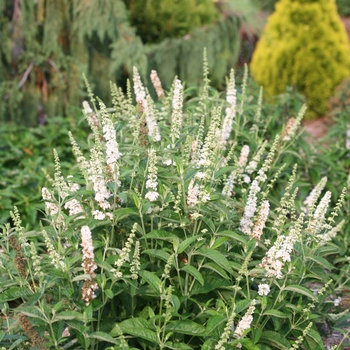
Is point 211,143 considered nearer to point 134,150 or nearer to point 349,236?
point 134,150

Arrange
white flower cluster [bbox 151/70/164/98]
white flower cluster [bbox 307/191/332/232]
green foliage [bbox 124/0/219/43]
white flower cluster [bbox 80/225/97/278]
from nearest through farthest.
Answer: white flower cluster [bbox 80/225/97/278], white flower cluster [bbox 307/191/332/232], white flower cluster [bbox 151/70/164/98], green foliage [bbox 124/0/219/43]

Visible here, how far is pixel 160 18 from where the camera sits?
6.99 meters

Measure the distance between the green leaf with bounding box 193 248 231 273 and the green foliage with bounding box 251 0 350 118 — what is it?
5.68 metres

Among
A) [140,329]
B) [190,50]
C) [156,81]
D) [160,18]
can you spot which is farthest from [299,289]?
[160,18]

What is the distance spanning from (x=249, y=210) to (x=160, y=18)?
4.80 m

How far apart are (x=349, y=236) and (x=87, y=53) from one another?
3426 mm

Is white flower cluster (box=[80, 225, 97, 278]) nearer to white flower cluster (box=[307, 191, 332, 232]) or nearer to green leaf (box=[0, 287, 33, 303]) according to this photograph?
green leaf (box=[0, 287, 33, 303])

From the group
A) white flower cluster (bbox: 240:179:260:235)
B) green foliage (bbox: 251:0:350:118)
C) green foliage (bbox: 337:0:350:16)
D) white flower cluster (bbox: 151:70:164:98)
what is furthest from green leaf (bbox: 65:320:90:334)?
green foliage (bbox: 337:0:350:16)

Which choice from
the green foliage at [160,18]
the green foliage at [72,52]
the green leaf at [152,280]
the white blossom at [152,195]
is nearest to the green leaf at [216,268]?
the green leaf at [152,280]

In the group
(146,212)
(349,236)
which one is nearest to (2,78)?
(349,236)

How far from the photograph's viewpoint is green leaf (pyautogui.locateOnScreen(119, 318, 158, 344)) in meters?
2.15

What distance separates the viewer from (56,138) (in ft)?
17.7

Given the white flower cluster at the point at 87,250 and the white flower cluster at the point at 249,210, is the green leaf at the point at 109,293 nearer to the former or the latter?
the white flower cluster at the point at 87,250

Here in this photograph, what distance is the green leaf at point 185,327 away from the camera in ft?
7.32
